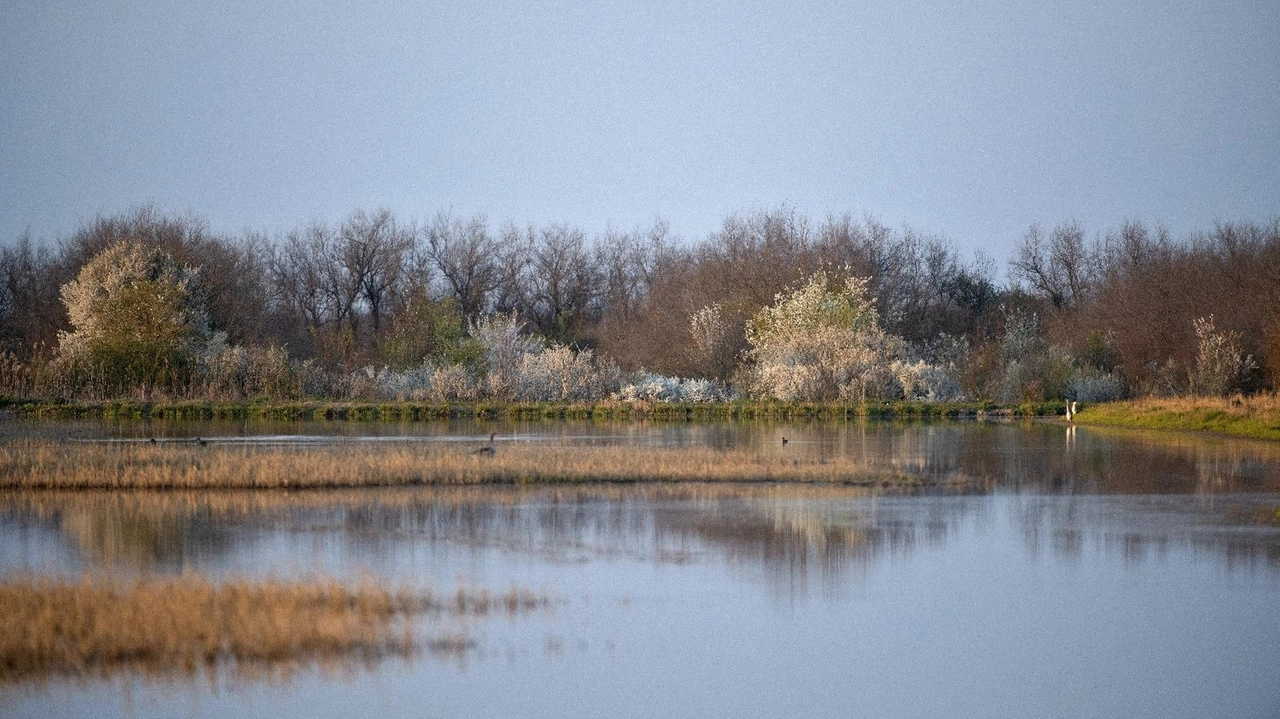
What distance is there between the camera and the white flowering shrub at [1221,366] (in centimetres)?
5009

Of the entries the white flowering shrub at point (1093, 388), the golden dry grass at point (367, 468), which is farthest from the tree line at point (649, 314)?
the golden dry grass at point (367, 468)

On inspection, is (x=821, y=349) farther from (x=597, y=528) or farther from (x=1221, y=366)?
(x=597, y=528)

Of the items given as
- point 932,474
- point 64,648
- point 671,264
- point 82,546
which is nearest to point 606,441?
point 932,474

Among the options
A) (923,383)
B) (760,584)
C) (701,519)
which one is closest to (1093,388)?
(923,383)

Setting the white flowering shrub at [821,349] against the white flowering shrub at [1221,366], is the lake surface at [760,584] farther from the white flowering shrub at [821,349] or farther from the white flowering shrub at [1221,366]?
the white flowering shrub at [821,349]

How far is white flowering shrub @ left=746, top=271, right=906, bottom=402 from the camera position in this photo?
56.7 m

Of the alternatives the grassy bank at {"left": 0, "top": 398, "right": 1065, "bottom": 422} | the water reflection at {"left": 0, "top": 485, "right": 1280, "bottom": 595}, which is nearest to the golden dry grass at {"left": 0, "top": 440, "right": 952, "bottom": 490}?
the water reflection at {"left": 0, "top": 485, "right": 1280, "bottom": 595}

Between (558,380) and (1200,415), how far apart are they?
84.0 feet

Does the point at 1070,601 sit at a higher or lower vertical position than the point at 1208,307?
lower

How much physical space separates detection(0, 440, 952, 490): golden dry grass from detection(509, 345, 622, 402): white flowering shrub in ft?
83.9

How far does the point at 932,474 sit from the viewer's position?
27141 mm

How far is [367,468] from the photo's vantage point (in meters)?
25.6

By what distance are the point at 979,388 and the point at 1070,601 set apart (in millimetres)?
45738

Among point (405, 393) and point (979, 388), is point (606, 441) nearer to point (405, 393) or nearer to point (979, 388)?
point (405, 393)
